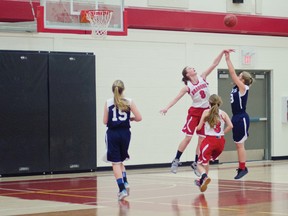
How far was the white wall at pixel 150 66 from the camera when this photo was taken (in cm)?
2012

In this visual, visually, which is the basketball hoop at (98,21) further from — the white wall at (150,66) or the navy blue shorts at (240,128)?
the navy blue shorts at (240,128)

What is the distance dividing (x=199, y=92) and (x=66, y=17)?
395 centimetres

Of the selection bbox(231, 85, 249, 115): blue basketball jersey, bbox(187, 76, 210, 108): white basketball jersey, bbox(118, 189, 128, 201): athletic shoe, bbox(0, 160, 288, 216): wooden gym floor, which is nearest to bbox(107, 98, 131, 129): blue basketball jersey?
bbox(118, 189, 128, 201): athletic shoe

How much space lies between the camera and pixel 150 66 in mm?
→ 21250

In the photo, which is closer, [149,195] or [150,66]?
[149,195]

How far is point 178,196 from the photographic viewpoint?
1316cm

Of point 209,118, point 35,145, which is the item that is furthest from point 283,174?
point 35,145

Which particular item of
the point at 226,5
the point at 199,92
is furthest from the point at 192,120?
the point at 226,5

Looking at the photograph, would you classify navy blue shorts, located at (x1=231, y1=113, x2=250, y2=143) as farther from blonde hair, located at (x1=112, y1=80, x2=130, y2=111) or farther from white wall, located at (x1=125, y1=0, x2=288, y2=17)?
white wall, located at (x1=125, y1=0, x2=288, y2=17)

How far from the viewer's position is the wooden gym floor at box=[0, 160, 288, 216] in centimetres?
1110

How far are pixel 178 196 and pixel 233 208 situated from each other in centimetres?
207

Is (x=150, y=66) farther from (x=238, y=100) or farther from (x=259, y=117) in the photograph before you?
(x=238, y=100)

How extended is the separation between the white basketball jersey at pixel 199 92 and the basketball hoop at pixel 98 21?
9.78 feet

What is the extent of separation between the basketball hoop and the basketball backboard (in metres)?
0.18
